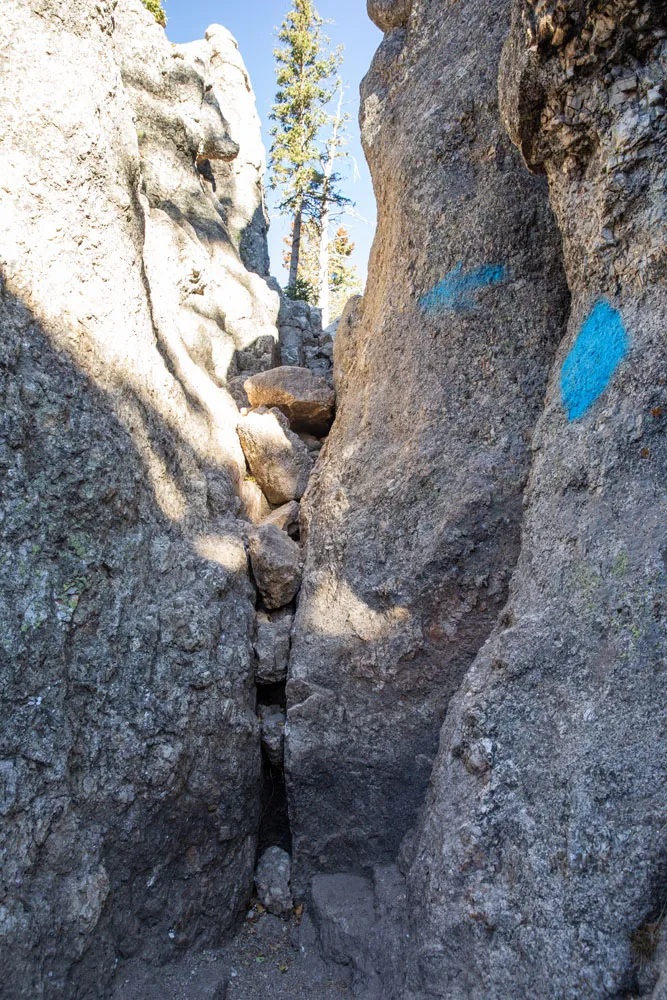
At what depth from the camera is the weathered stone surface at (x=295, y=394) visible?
708cm

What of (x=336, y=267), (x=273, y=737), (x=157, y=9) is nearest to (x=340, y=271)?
(x=336, y=267)

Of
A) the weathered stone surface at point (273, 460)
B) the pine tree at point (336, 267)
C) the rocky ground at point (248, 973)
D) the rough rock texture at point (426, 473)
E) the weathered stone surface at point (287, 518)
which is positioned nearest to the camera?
the rocky ground at point (248, 973)

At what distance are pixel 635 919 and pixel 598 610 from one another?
1.38 m

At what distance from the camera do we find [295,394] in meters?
7.09

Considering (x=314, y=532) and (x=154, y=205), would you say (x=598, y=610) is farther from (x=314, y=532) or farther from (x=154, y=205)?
(x=154, y=205)

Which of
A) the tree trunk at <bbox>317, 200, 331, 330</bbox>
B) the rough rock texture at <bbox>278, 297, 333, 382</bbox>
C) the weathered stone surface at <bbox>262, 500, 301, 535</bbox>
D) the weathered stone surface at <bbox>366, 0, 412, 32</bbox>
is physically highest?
the tree trunk at <bbox>317, 200, 331, 330</bbox>

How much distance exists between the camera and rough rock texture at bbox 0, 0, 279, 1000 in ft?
12.0

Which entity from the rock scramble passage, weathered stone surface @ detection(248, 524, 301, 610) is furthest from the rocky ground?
weathered stone surface @ detection(248, 524, 301, 610)

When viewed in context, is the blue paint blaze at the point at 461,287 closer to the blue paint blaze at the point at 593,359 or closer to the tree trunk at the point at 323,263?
the blue paint blaze at the point at 593,359

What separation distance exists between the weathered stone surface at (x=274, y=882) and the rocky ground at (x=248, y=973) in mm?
89

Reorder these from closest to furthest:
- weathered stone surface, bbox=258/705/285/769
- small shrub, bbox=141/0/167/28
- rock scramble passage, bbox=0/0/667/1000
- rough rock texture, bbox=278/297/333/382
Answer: rock scramble passage, bbox=0/0/667/1000 < weathered stone surface, bbox=258/705/285/769 < rough rock texture, bbox=278/297/333/382 < small shrub, bbox=141/0/167/28

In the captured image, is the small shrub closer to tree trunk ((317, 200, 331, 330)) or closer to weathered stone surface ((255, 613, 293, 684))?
tree trunk ((317, 200, 331, 330))

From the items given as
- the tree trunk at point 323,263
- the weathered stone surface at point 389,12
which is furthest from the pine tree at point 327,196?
the weathered stone surface at point 389,12

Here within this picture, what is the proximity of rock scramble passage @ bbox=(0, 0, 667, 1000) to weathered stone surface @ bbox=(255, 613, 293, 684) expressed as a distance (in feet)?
0.13
